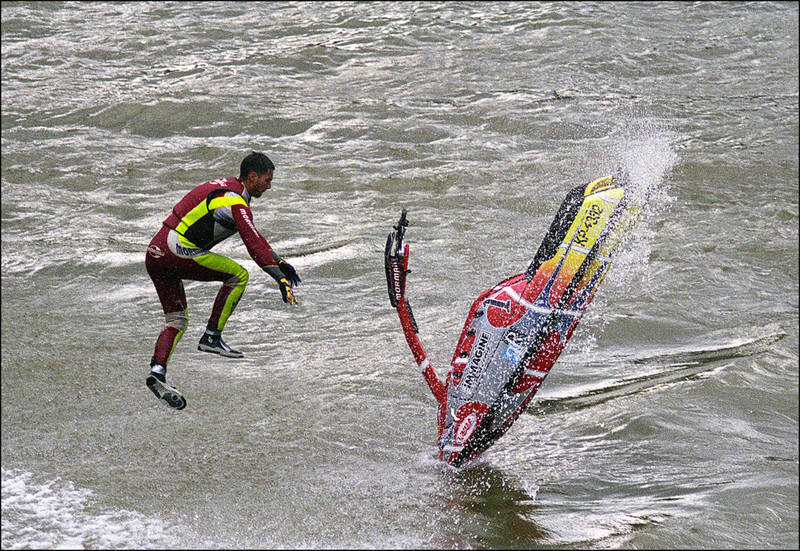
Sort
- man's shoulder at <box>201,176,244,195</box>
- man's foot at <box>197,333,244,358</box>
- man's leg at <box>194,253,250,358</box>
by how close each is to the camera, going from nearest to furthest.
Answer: man's shoulder at <box>201,176,244,195</box> < man's leg at <box>194,253,250,358</box> < man's foot at <box>197,333,244,358</box>

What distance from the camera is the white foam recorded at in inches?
257

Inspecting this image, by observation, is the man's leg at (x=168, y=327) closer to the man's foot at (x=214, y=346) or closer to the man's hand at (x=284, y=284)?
the man's foot at (x=214, y=346)

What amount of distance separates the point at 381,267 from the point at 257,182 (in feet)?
13.8

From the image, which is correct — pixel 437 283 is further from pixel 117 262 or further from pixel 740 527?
pixel 740 527

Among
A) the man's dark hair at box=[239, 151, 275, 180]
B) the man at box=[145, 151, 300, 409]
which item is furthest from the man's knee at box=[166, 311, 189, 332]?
the man's dark hair at box=[239, 151, 275, 180]

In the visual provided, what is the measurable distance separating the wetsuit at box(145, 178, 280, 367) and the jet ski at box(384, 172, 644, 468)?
4.71 ft

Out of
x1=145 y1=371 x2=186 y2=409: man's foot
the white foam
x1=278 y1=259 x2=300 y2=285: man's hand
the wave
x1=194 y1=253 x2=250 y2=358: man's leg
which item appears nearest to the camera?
the white foam

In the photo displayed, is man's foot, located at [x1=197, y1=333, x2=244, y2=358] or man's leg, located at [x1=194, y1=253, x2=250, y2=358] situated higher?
man's leg, located at [x1=194, y1=253, x2=250, y2=358]

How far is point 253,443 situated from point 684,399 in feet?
13.0

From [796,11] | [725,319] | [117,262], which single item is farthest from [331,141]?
[796,11]

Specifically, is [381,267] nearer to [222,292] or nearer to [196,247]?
[222,292]

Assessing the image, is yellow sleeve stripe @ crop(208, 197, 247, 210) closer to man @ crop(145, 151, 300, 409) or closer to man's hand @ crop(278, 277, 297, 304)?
man @ crop(145, 151, 300, 409)

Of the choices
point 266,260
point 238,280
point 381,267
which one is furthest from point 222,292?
point 381,267

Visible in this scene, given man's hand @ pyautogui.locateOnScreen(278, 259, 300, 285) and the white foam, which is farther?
man's hand @ pyautogui.locateOnScreen(278, 259, 300, 285)
